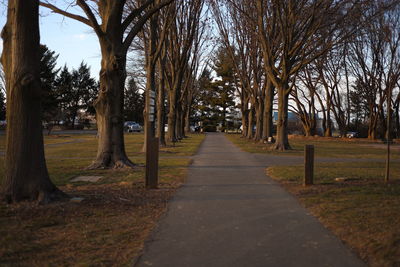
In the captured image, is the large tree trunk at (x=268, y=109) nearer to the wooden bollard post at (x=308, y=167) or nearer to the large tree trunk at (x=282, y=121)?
the large tree trunk at (x=282, y=121)

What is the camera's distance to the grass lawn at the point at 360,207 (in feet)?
16.2

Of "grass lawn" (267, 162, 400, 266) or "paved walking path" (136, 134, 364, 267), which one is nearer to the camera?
"paved walking path" (136, 134, 364, 267)

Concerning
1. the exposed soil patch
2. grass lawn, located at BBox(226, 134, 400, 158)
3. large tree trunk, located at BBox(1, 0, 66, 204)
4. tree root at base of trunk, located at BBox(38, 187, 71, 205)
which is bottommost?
the exposed soil patch

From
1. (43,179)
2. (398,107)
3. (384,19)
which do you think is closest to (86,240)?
(43,179)

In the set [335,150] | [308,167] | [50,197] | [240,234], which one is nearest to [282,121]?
[335,150]

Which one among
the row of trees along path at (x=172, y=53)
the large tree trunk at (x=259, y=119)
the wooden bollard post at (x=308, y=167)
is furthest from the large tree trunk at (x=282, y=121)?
the wooden bollard post at (x=308, y=167)

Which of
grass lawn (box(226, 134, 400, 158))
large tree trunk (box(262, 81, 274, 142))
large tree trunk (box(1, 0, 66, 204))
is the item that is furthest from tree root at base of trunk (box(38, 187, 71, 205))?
large tree trunk (box(262, 81, 274, 142))

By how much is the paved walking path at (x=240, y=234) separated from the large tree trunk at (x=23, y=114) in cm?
252

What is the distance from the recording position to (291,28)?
72.2 feet

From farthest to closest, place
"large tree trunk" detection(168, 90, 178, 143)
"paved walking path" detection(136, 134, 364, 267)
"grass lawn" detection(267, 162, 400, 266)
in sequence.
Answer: "large tree trunk" detection(168, 90, 178, 143) → "grass lawn" detection(267, 162, 400, 266) → "paved walking path" detection(136, 134, 364, 267)

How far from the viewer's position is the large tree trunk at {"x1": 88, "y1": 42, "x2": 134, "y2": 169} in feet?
40.4

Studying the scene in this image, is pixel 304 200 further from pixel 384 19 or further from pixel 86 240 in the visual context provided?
pixel 384 19

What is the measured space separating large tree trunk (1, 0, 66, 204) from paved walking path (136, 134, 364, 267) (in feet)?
8.26

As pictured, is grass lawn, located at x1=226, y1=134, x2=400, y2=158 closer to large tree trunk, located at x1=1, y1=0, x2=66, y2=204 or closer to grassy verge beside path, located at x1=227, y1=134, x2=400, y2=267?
grassy verge beside path, located at x1=227, y1=134, x2=400, y2=267
